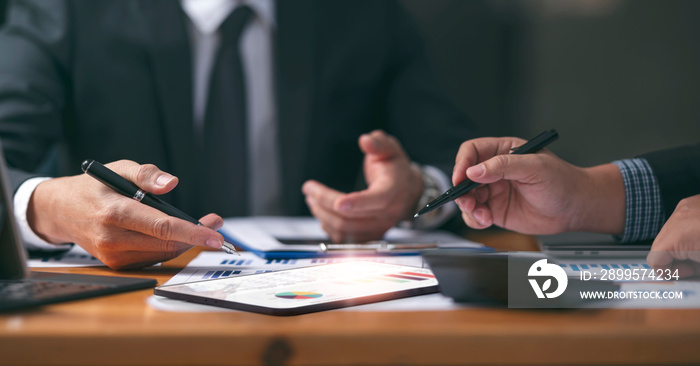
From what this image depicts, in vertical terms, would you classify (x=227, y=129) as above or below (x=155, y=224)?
above

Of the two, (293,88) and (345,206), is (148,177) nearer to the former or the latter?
(345,206)

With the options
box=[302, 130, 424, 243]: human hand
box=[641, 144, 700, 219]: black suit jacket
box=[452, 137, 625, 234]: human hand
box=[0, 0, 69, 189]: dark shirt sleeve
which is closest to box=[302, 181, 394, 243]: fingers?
box=[302, 130, 424, 243]: human hand

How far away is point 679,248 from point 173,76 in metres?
0.91

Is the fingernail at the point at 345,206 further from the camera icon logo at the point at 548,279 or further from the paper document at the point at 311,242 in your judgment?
the camera icon logo at the point at 548,279

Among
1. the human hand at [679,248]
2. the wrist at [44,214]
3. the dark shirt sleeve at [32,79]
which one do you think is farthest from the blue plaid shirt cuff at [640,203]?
the dark shirt sleeve at [32,79]

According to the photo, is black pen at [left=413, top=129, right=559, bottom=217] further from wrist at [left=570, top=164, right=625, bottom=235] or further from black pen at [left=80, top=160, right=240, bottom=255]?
black pen at [left=80, top=160, right=240, bottom=255]

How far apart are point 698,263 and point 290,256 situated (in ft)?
1.32

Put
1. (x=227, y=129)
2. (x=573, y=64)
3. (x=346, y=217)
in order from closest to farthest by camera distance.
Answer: (x=346, y=217), (x=227, y=129), (x=573, y=64)

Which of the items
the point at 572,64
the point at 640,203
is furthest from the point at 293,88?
the point at 572,64

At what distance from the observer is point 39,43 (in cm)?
107

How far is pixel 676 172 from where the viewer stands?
2.14 ft

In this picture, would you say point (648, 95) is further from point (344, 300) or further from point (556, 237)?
point (344, 300)

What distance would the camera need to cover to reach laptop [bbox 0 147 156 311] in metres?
0.42

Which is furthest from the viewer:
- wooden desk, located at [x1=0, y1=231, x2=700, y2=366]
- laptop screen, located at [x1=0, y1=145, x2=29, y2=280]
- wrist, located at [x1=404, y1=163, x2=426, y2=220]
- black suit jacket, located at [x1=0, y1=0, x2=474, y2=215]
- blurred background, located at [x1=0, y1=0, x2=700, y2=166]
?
blurred background, located at [x1=0, y1=0, x2=700, y2=166]
